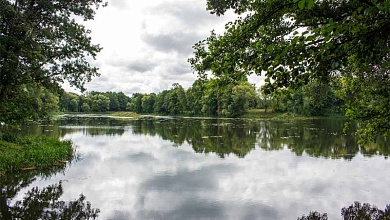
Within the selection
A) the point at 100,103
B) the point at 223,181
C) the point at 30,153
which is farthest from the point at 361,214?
the point at 100,103

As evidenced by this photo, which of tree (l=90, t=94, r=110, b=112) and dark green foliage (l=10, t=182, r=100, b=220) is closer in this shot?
dark green foliage (l=10, t=182, r=100, b=220)

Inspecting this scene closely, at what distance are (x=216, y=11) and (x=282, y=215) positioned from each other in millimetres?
6880

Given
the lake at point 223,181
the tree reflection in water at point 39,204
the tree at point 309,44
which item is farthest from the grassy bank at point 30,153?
the tree at point 309,44

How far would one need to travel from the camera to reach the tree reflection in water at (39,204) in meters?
9.58

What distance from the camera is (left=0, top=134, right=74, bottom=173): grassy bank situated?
49.9 ft

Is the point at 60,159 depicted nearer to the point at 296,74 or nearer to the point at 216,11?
the point at 216,11

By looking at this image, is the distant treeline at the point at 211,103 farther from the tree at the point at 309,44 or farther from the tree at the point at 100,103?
the tree at the point at 309,44

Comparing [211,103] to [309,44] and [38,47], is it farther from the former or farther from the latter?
[309,44]

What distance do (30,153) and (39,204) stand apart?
679 centimetres

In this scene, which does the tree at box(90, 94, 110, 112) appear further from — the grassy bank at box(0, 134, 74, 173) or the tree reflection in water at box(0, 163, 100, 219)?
the tree reflection in water at box(0, 163, 100, 219)

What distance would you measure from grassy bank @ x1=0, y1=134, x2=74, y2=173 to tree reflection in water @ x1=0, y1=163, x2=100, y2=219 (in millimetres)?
1532

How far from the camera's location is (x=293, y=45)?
4.20 metres

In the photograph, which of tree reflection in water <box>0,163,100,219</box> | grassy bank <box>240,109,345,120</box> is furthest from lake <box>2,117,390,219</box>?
grassy bank <box>240,109,345,120</box>

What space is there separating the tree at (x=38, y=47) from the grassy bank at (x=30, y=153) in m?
1.77
